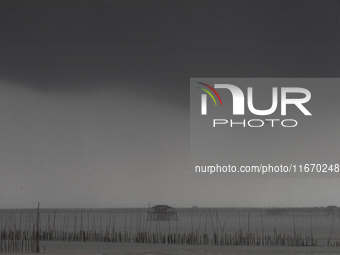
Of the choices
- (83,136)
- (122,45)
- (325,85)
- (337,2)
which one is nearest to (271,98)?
(325,85)

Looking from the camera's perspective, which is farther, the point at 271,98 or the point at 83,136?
the point at 83,136

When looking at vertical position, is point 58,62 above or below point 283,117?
above

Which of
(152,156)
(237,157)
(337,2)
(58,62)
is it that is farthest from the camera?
(152,156)

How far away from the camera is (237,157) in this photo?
14578 millimetres

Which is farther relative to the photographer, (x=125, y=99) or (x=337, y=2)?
(x=125, y=99)

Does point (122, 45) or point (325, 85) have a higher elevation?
point (122, 45)

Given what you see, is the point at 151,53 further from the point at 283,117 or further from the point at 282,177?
the point at 282,177

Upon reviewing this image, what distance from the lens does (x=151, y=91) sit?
16000 millimetres

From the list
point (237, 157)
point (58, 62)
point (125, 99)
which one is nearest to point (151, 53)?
point (125, 99)

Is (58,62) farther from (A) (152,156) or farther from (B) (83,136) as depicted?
(A) (152,156)

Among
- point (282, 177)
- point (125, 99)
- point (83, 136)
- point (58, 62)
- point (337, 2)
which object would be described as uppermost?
point (337, 2)

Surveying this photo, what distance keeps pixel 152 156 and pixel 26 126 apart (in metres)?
4.35

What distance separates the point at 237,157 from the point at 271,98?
1.99 metres

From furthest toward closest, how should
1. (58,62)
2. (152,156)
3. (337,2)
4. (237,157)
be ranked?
(152,156) < (58,62) < (237,157) < (337,2)
